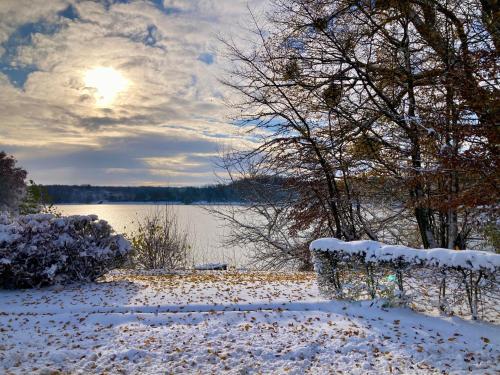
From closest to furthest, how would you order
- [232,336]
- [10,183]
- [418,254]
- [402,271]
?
[232,336], [418,254], [402,271], [10,183]

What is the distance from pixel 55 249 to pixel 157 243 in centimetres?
841

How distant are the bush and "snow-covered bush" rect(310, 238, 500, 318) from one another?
1109cm

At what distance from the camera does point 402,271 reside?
645 centimetres

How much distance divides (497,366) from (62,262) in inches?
325

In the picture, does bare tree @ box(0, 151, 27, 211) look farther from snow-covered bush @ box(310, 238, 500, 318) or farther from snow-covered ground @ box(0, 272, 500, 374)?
snow-covered bush @ box(310, 238, 500, 318)

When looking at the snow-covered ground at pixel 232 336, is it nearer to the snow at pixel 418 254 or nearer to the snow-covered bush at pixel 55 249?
the snow at pixel 418 254

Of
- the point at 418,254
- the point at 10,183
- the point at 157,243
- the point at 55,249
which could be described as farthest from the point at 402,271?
the point at 10,183

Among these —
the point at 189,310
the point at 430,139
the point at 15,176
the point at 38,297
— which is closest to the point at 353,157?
the point at 430,139

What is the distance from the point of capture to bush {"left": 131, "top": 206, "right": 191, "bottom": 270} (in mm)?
17297

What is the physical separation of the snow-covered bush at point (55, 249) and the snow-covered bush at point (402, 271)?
5158 mm

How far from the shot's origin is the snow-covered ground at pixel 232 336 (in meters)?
4.75

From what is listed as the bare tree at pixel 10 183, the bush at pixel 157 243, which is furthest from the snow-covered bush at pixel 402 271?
the bare tree at pixel 10 183

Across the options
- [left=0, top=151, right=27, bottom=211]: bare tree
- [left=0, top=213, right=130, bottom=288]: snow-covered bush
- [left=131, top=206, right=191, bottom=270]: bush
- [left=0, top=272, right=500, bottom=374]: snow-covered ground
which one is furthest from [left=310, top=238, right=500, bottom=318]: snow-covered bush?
[left=0, top=151, right=27, bottom=211]: bare tree

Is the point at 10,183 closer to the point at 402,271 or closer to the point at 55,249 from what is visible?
the point at 55,249
